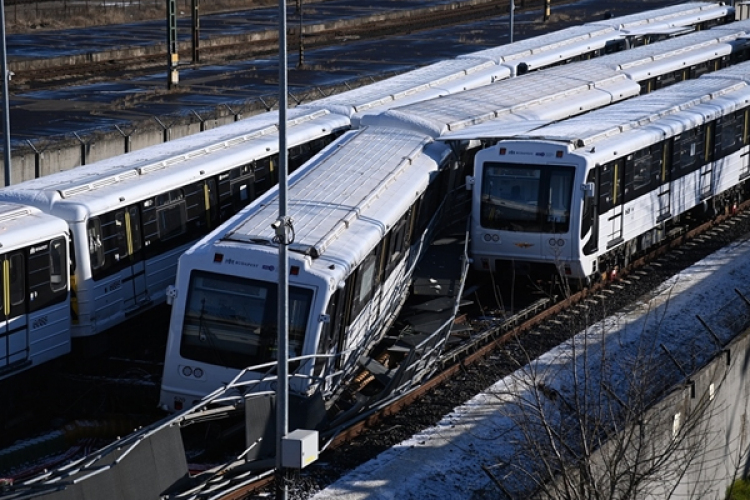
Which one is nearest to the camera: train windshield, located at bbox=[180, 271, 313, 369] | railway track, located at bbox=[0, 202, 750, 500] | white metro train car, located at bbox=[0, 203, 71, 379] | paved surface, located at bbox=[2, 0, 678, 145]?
railway track, located at bbox=[0, 202, 750, 500]

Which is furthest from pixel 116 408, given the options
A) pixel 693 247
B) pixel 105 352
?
pixel 693 247

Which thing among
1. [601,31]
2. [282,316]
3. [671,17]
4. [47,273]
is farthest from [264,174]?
[671,17]

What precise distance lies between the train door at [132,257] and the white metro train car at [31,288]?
1.53m

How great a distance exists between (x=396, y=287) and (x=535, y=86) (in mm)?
11092

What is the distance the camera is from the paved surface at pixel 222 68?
39.2 metres

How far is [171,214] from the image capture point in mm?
22234

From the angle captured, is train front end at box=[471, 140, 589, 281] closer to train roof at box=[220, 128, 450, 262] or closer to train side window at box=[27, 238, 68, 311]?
train roof at box=[220, 128, 450, 262]

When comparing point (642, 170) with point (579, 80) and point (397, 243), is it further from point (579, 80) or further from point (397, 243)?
point (579, 80)

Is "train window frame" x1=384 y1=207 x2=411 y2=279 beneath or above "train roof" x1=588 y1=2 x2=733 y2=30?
beneath

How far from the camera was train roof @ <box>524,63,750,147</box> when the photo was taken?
2506 centimetres

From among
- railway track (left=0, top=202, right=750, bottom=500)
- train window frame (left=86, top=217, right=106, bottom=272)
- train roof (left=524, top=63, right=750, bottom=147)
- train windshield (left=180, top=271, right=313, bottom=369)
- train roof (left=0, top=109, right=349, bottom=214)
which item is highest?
train roof (left=524, top=63, right=750, bottom=147)

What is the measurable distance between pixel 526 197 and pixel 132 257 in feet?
24.7

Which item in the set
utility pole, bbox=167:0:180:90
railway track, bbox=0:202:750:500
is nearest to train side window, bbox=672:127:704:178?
railway track, bbox=0:202:750:500

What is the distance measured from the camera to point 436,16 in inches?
2977
